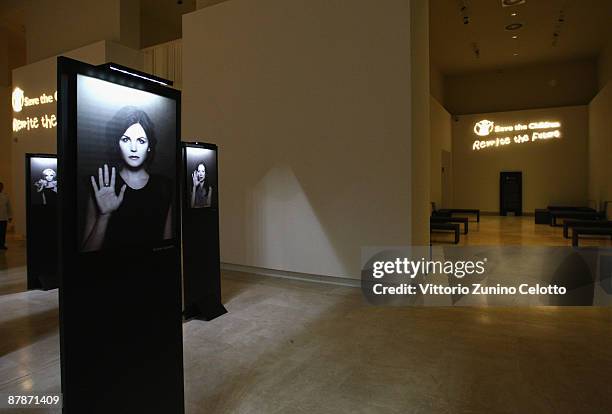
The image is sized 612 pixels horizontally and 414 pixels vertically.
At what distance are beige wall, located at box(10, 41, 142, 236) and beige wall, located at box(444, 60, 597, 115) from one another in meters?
15.1

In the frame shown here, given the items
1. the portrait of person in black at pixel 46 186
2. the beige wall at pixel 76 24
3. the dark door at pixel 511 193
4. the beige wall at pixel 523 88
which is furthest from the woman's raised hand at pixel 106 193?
the beige wall at pixel 523 88

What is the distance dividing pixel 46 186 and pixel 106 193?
549cm

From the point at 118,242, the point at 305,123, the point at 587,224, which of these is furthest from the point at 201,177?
the point at 587,224

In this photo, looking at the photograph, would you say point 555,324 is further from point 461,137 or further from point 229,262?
point 461,137

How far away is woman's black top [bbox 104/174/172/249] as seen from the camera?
2.10m

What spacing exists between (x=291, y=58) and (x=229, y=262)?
3938 mm

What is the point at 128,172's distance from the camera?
2.15 m

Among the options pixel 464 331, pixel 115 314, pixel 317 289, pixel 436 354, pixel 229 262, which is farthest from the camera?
pixel 229 262

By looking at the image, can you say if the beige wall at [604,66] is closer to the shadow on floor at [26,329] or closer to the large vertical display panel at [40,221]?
the large vertical display panel at [40,221]

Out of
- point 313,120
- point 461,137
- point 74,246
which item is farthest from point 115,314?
point 461,137

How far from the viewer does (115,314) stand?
211 centimetres

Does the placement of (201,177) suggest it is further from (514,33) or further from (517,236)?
(514,33)

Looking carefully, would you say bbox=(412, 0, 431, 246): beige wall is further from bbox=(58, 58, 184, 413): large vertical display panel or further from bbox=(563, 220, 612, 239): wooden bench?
bbox=(563, 220, 612, 239): wooden bench

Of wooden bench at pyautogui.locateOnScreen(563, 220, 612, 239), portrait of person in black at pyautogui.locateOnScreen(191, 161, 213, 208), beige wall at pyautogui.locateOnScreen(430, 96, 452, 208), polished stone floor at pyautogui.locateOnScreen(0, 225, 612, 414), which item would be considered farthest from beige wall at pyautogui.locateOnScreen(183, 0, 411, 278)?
beige wall at pyautogui.locateOnScreen(430, 96, 452, 208)
